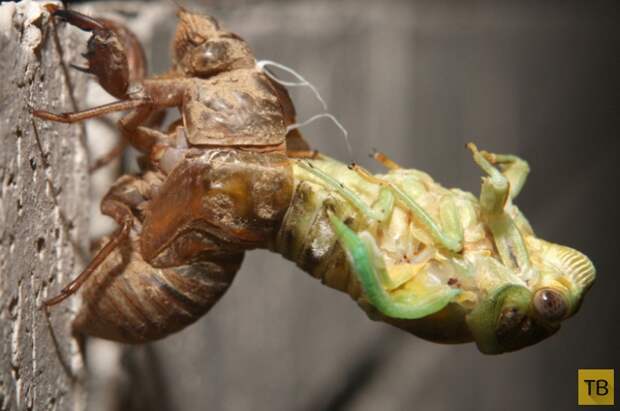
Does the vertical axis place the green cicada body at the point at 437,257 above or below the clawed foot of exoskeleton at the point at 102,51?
below

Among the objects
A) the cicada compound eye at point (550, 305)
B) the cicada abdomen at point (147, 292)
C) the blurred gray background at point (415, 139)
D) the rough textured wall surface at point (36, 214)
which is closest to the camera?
the rough textured wall surface at point (36, 214)

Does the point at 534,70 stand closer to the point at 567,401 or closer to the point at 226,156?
the point at 567,401

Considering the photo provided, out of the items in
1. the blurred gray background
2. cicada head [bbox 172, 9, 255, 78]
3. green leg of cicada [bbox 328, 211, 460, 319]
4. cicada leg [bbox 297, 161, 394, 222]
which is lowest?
the blurred gray background

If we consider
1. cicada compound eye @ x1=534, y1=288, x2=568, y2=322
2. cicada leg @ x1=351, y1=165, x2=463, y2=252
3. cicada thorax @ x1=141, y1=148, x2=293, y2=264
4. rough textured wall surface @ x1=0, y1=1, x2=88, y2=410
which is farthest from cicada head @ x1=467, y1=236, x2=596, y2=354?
rough textured wall surface @ x1=0, y1=1, x2=88, y2=410

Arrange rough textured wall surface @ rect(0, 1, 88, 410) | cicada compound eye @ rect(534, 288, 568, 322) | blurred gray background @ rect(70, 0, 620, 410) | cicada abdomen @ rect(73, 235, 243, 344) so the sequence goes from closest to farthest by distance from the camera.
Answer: rough textured wall surface @ rect(0, 1, 88, 410)
cicada compound eye @ rect(534, 288, 568, 322)
cicada abdomen @ rect(73, 235, 243, 344)
blurred gray background @ rect(70, 0, 620, 410)

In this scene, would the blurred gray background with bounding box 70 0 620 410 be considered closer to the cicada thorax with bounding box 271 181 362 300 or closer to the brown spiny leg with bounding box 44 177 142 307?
the brown spiny leg with bounding box 44 177 142 307

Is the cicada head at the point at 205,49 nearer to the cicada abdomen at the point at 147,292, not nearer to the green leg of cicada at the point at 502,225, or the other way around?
the cicada abdomen at the point at 147,292

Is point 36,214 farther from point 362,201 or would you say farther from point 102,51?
point 362,201

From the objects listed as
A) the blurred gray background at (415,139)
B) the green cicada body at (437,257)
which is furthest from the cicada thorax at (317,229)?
the blurred gray background at (415,139)

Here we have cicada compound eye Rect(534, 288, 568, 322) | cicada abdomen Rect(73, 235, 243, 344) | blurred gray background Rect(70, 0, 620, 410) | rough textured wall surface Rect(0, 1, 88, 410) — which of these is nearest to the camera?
rough textured wall surface Rect(0, 1, 88, 410)
